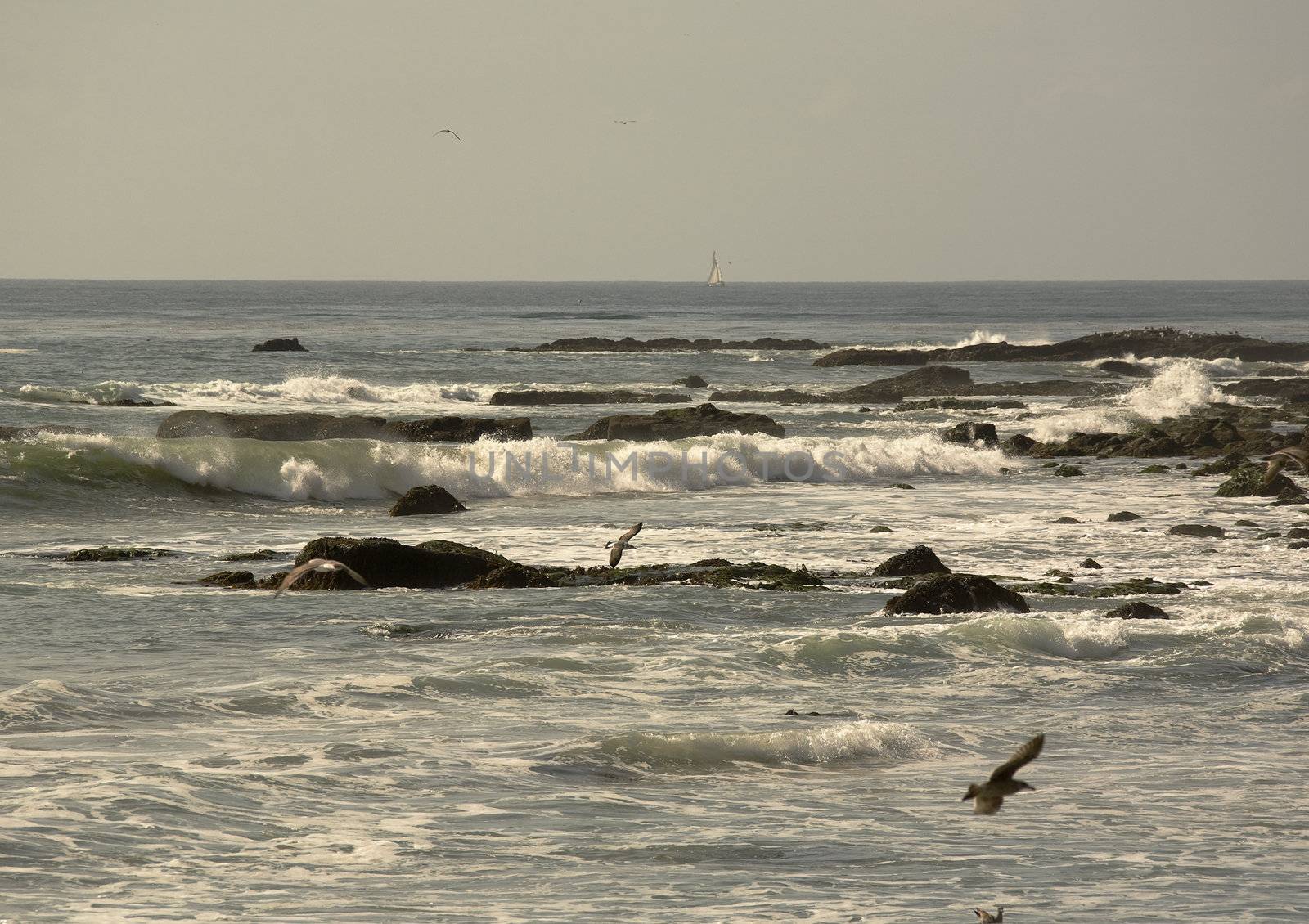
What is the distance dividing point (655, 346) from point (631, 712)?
68.9 metres

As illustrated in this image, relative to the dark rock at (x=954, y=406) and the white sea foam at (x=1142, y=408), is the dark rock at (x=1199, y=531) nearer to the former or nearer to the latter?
the white sea foam at (x=1142, y=408)

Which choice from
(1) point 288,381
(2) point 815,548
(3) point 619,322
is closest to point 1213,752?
(2) point 815,548

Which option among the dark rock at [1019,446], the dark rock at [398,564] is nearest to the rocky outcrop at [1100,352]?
the dark rock at [1019,446]

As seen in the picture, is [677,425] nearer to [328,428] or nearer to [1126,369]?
[328,428]

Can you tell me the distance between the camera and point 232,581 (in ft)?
59.4

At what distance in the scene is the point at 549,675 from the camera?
13898 mm

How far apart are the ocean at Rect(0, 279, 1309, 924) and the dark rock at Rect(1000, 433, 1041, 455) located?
20.0 feet

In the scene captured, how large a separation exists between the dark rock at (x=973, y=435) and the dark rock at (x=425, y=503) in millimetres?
14548

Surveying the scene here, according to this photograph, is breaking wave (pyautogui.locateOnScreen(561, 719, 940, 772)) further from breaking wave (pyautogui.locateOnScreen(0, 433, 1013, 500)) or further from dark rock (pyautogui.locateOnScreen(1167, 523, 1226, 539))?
breaking wave (pyautogui.locateOnScreen(0, 433, 1013, 500))

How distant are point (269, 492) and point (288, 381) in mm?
26349

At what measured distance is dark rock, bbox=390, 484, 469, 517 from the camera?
1021 inches

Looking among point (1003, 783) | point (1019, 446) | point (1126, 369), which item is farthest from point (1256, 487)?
point (1126, 369)

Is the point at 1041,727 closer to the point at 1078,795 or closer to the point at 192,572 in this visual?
the point at 1078,795

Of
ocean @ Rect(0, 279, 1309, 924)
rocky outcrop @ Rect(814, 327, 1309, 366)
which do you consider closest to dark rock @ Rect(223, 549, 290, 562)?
ocean @ Rect(0, 279, 1309, 924)
